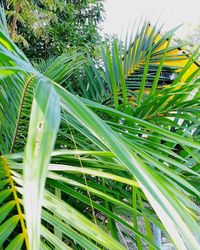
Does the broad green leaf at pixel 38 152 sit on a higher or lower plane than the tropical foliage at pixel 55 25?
lower

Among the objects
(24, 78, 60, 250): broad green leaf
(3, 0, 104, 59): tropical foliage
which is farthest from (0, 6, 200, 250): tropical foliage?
(3, 0, 104, 59): tropical foliage

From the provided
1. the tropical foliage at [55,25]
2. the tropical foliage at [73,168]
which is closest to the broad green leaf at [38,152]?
the tropical foliage at [73,168]

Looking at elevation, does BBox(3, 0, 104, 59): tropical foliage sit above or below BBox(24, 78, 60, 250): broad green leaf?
above

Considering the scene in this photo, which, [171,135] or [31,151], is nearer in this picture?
[31,151]

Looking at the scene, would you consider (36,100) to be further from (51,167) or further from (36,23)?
(36,23)

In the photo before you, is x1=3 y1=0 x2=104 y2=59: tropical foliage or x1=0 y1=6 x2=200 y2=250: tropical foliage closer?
x1=0 y1=6 x2=200 y2=250: tropical foliage

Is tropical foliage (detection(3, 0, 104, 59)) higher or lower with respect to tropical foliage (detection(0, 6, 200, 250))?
higher

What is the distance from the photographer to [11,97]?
605mm

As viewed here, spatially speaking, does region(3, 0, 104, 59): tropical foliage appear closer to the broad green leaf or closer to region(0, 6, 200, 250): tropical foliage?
region(0, 6, 200, 250): tropical foliage

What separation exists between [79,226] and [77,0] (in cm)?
533

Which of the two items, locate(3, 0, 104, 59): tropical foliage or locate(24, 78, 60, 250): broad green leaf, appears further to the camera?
locate(3, 0, 104, 59): tropical foliage

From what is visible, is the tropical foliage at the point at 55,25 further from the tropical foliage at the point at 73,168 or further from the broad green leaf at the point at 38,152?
the broad green leaf at the point at 38,152

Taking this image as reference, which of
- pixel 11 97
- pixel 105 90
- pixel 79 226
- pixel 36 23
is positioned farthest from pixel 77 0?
pixel 79 226

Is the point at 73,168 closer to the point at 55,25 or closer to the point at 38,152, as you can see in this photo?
the point at 38,152
